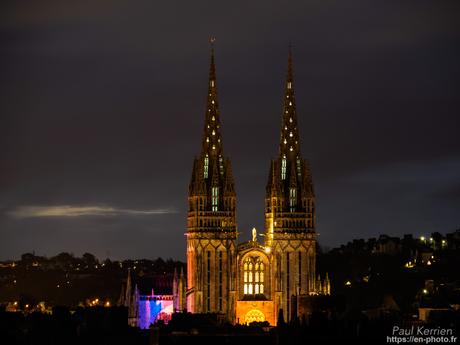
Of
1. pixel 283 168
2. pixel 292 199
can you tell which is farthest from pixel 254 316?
pixel 283 168

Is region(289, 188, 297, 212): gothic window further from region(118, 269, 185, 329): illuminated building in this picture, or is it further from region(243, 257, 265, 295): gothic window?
region(118, 269, 185, 329): illuminated building

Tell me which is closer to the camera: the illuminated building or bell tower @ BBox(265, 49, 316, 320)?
bell tower @ BBox(265, 49, 316, 320)

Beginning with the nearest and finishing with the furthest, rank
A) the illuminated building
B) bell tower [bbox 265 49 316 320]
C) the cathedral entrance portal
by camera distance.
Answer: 1. the cathedral entrance portal
2. bell tower [bbox 265 49 316 320]
3. the illuminated building

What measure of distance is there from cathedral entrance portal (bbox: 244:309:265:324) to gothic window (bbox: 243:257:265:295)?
2.04 meters

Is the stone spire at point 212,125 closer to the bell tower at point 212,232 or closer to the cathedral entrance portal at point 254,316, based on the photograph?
the bell tower at point 212,232

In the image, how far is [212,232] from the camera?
14925 cm

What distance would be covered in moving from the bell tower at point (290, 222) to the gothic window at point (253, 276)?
1.24 metres

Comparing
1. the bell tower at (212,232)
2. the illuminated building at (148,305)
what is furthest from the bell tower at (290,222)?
the illuminated building at (148,305)

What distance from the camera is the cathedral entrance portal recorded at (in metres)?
148

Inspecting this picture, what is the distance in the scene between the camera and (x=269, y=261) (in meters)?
150

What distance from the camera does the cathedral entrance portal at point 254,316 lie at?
147750mm

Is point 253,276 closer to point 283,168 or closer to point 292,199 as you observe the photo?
point 292,199

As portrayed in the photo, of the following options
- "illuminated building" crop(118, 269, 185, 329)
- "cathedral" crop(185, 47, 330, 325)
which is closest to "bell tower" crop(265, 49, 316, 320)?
"cathedral" crop(185, 47, 330, 325)

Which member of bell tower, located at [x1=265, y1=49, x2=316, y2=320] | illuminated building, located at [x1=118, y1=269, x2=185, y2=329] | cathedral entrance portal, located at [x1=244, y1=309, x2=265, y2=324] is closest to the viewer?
cathedral entrance portal, located at [x1=244, y1=309, x2=265, y2=324]
